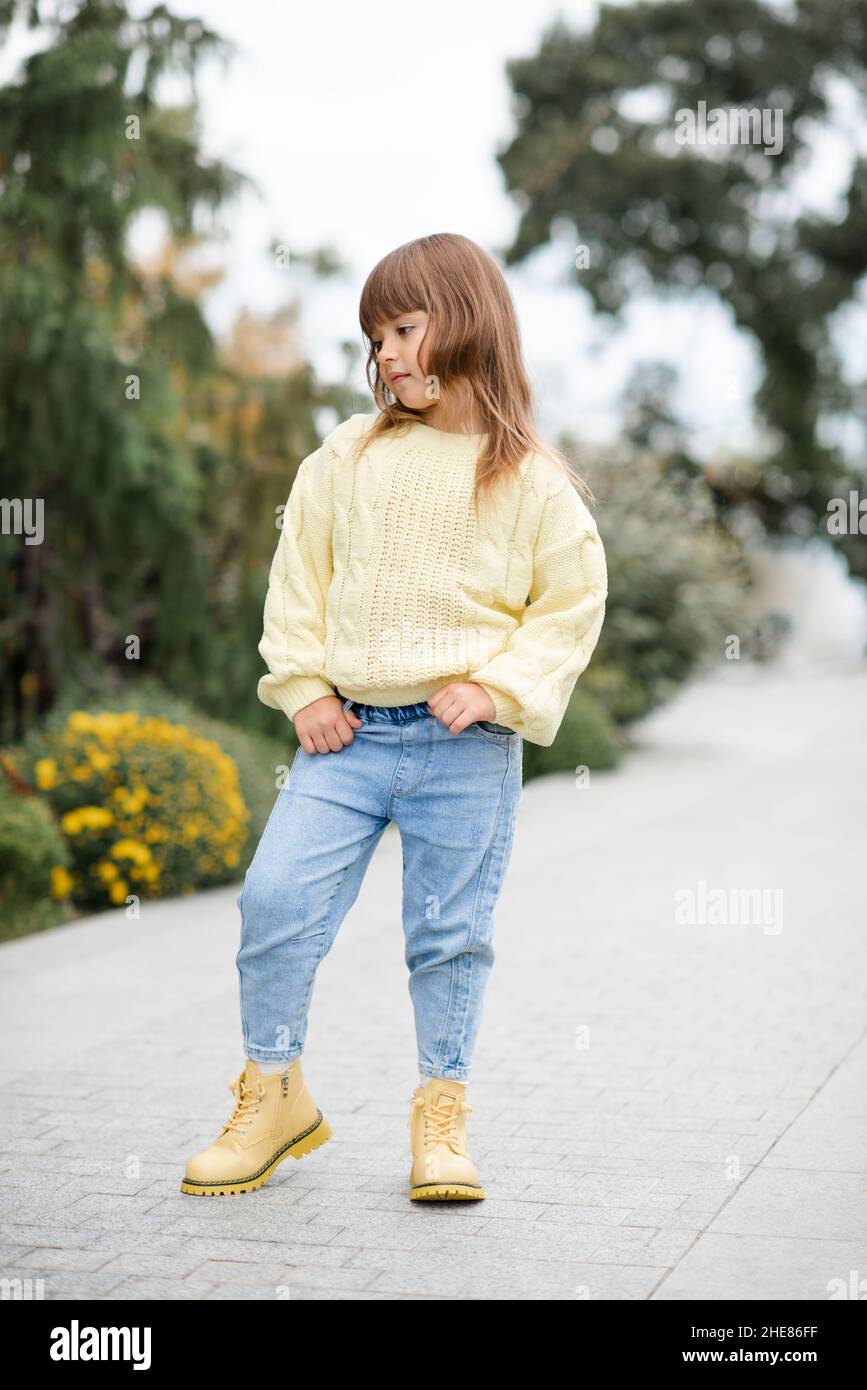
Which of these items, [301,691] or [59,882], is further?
[59,882]

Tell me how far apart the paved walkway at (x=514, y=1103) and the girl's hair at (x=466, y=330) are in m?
1.49

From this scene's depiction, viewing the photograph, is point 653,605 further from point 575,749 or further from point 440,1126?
point 440,1126

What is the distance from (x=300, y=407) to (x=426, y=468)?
6496mm

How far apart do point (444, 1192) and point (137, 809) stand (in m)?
4.07

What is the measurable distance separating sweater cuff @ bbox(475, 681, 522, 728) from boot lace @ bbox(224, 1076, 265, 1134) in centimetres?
91

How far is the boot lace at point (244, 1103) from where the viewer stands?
11.8ft

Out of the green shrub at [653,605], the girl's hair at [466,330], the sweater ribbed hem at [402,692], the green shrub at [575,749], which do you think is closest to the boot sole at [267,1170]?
the sweater ribbed hem at [402,692]

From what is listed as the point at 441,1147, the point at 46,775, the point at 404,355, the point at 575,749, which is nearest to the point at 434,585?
the point at 404,355

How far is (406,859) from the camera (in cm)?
362

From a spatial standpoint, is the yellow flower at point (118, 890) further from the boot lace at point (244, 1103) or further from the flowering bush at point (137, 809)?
the boot lace at point (244, 1103)

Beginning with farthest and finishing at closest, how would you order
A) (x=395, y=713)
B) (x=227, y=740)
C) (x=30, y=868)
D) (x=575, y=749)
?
(x=575, y=749), (x=227, y=740), (x=30, y=868), (x=395, y=713)

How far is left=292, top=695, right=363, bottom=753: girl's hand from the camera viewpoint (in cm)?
352
